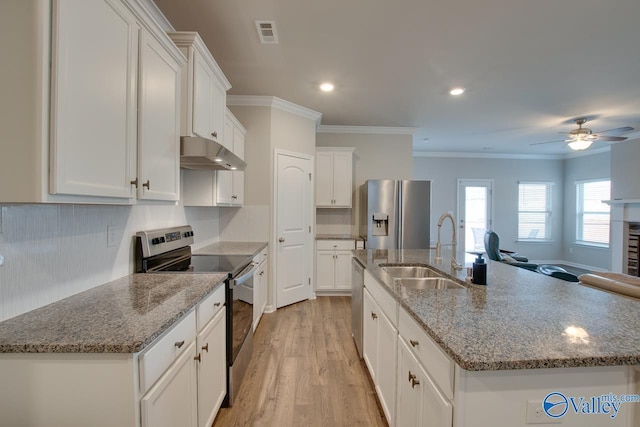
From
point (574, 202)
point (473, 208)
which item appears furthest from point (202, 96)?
point (574, 202)

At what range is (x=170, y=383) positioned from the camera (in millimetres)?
1160

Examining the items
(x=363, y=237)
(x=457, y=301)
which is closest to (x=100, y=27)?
(x=457, y=301)

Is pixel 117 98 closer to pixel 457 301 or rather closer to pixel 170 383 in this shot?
pixel 170 383

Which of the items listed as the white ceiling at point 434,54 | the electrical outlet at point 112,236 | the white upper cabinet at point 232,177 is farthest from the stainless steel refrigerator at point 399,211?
the electrical outlet at point 112,236

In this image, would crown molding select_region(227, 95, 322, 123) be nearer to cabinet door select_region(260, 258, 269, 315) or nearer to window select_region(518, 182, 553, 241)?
cabinet door select_region(260, 258, 269, 315)

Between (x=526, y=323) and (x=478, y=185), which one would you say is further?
(x=478, y=185)

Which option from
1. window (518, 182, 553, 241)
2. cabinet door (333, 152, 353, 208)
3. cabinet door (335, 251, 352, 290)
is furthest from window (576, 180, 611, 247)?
cabinet door (335, 251, 352, 290)

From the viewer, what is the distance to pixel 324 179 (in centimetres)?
459

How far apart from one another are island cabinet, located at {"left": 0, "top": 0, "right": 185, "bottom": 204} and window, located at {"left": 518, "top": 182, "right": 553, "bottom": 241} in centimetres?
815

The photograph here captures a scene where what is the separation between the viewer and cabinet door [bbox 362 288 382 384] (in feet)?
6.41

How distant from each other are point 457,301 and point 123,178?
1.59 m

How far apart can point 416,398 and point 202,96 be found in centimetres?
218

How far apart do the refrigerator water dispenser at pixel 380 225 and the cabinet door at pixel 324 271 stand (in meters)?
0.81

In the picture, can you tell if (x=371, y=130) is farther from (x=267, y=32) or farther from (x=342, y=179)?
(x=267, y=32)
